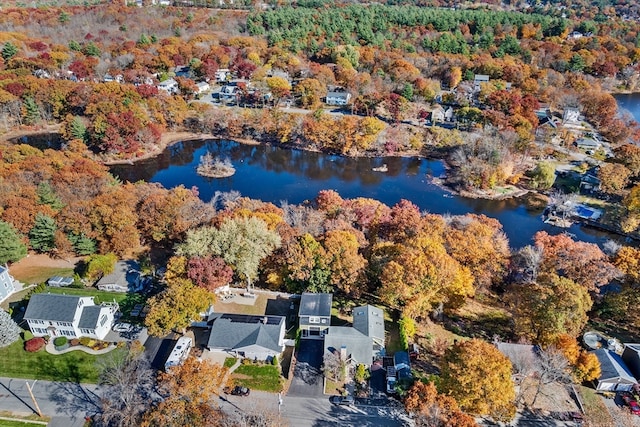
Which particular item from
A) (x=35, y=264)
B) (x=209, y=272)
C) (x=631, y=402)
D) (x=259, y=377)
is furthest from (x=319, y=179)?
(x=631, y=402)

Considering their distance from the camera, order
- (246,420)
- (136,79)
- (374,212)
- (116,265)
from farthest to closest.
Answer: (136,79), (374,212), (116,265), (246,420)

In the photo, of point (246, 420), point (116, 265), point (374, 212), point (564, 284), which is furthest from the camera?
point (374, 212)

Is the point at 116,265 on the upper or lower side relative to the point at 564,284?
lower

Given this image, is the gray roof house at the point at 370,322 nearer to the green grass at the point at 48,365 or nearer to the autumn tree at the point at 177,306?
the autumn tree at the point at 177,306

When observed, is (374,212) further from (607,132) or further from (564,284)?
(607,132)

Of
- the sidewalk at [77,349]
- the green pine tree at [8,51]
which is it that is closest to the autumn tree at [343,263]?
the sidewalk at [77,349]

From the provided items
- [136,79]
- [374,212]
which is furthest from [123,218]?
[136,79]

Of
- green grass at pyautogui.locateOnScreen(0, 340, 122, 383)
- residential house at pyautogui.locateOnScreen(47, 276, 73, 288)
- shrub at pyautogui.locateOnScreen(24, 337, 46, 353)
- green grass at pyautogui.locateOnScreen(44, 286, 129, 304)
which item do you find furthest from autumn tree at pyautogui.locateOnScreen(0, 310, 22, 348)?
residential house at pyautogui.locateOnScreen(47, 276, 73, 288)

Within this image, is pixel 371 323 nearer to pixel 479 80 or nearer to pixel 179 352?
pixel 179 352
